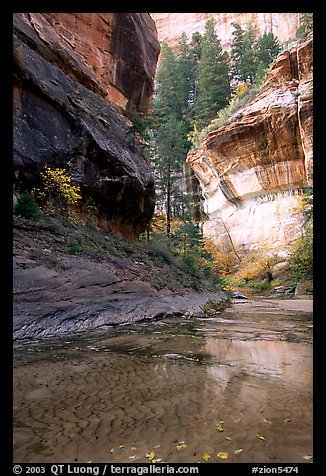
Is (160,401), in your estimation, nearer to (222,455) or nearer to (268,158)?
(222,455)

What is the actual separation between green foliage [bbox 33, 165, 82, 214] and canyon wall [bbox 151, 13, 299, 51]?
6263cm

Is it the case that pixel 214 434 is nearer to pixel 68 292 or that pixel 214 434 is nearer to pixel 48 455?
pixel 48 455

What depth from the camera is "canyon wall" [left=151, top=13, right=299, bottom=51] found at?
58.0 meters

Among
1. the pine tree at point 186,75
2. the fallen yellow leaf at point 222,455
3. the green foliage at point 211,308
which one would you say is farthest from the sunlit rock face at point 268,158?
the fallen yellow leaf at point 222,455

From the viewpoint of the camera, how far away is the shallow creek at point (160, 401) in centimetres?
235

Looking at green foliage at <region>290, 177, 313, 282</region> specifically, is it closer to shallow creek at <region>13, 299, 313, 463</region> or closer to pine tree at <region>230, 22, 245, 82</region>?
shallow creek at <region>13, 299, 313, 463</region>

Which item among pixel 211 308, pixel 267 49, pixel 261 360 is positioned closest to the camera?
pixel 261 360

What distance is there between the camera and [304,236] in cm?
2739

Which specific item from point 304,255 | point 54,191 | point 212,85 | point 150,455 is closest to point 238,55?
point 212,85

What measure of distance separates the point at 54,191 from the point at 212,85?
38.8 meters

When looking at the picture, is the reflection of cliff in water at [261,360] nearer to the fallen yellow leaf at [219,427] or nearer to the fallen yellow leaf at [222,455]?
the fallen yellow leaf at [219,427]

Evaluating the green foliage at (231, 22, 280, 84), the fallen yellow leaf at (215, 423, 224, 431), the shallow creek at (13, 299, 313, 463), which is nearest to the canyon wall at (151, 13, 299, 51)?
the green foliage at (231, 22, 280, 84)

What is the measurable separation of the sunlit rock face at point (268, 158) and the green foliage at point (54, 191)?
23.1 metres

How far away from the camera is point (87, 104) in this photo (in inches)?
600
